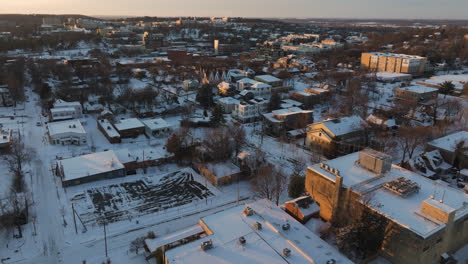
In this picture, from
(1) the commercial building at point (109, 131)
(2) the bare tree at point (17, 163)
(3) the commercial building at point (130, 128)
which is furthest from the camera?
(3) the commercial building at point (130, 128)

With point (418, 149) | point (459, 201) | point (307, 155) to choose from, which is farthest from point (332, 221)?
point (418, 149)

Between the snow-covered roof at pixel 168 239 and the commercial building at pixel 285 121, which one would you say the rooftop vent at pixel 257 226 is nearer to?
the snow-covered roof at pixel 168 239

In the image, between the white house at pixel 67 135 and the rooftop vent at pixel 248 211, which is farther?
the white house at pixel 67 135

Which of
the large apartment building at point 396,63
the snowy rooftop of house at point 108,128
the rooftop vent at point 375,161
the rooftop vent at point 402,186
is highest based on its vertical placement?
the large apartment building at point 396,63

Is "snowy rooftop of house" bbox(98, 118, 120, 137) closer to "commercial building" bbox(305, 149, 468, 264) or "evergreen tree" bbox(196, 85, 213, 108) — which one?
"evergreen tree" bbox(196, 85, 213, 108)

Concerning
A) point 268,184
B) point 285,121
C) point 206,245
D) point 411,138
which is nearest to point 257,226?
point 206,245

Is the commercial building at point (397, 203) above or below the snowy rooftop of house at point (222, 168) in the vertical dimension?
above

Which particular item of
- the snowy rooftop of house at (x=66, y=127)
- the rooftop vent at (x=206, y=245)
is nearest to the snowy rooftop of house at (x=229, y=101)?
the snowy rooftop of house at (x=66, y=127)
